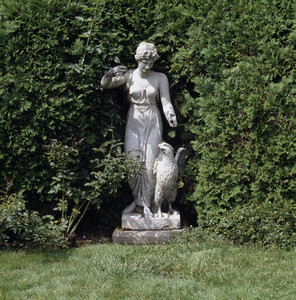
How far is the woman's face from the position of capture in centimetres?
575

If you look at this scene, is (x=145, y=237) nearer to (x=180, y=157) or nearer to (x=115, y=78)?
(x=180, y=157)

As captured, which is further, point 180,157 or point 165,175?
point 180,157

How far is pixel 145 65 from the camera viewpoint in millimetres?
5781


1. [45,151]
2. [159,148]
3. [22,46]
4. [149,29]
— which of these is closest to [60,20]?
[22,46]

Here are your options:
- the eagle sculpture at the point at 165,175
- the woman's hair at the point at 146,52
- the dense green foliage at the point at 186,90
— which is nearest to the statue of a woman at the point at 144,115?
the woman's hair at the point at 146,52

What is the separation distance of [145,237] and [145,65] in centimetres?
225

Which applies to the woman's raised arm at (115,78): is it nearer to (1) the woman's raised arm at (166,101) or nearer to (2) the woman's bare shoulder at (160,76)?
(2) the woman's bare shoulder at (160,76)

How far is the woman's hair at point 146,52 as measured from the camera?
225 inches

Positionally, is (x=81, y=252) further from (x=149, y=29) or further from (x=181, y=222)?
(x=149, y=29)

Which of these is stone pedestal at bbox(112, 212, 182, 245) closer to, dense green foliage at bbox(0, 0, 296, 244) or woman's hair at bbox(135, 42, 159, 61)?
dense green foliage at bbox(0, 0, 296, 244)

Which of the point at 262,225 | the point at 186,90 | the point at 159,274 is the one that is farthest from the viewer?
the point at 186,90

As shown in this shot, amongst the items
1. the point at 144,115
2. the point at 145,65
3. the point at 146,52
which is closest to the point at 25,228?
the point at 144,115

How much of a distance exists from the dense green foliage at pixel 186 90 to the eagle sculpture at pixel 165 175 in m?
0.31

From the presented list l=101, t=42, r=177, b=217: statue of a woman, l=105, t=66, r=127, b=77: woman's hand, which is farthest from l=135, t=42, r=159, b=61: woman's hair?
l=105, t=66, r=127, b=77: woman's hand
